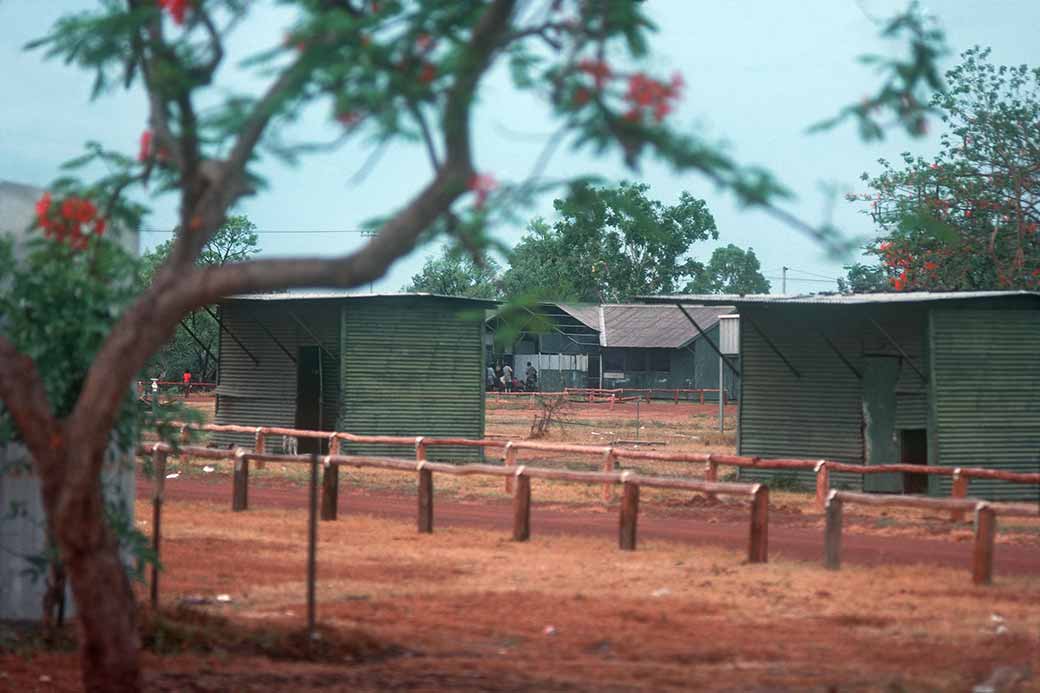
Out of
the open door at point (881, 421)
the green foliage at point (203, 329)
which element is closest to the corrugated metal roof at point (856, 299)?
the open door at point (881, 421)

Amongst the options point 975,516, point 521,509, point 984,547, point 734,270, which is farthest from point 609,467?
point 734,270

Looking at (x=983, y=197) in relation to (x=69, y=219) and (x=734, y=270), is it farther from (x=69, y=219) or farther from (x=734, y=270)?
(x=734, y=270)

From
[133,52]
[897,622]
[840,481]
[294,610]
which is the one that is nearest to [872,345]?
[840,481]

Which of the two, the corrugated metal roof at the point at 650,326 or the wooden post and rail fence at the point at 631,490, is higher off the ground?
the corrugated metal roof at the point at 650,326

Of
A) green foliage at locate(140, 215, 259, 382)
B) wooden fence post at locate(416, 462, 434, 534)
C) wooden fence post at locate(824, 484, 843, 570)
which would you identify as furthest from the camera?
green foliage at locate(140, 215, 259, 382)

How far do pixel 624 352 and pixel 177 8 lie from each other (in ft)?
192

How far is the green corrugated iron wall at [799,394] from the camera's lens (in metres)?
23.8

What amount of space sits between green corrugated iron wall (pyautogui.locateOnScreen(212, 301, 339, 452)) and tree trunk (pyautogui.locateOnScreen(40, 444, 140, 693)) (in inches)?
803

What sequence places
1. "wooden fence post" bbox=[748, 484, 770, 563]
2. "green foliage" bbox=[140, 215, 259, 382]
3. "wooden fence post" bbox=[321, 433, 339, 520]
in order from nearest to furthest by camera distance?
1. "wooden fence post" bbox=[748, 484, 770, 563]
2. "wooden fence post" bbox=[321, 433, 339, 520]
3. "green foliage" bbox=[140, 215, 259, 382]

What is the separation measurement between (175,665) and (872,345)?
635 inches

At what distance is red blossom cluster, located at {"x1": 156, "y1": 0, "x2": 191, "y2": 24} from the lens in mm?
7289

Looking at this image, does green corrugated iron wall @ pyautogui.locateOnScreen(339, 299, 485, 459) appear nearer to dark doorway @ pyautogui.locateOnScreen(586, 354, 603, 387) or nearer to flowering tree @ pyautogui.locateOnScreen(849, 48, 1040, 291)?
flowering tree @ pyautogui.locateOnScreen(849, 48, 1040, 291)

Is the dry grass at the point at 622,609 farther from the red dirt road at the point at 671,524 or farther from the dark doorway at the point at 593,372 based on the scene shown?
the dark doorway at the point at 593,372

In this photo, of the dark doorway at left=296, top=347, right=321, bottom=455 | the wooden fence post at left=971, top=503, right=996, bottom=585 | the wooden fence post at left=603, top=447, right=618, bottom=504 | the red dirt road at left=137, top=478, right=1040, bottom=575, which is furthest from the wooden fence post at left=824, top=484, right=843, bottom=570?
the dark doorway at left=296, top=347, right=321, bottom=455
